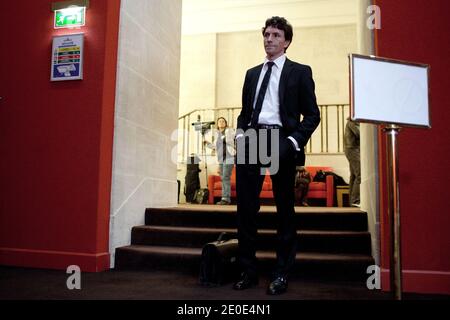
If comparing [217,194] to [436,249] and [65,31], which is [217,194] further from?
[436,249]

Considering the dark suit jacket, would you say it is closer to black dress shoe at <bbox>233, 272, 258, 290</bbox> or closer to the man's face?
the man's face

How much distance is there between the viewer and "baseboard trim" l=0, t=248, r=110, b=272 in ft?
9.90

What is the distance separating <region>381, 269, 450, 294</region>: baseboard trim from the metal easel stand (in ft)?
2.93

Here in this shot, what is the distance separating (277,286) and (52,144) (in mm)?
2094

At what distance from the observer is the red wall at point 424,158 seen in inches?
96.3

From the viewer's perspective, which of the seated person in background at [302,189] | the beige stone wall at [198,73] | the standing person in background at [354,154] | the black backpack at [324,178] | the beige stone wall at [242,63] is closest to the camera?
the standing person in background at [354,154]

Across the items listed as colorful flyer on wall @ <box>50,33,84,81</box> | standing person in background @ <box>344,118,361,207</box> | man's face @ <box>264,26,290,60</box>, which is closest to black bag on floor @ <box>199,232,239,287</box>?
man's face @ <box>264,26,290,60</box>

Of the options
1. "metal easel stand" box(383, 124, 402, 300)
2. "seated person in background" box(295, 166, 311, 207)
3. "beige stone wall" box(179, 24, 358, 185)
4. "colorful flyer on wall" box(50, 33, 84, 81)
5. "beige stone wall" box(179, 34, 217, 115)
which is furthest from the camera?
"beige stone wall" box(179, 34, 217, 115)

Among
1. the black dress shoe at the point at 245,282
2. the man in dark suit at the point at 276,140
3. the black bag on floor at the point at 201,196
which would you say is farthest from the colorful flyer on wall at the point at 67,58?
the black bag on floor at the point at 201,196

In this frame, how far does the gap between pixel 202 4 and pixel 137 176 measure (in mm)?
5921

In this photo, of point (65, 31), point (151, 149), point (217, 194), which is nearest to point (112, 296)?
point (151, 149)

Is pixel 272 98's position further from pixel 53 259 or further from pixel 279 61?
pixel 53 259

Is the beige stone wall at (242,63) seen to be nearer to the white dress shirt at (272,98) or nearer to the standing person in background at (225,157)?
the standing person in background at (225,157)

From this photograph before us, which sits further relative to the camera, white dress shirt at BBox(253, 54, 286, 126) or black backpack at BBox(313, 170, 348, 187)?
black backpack at BBox(313, 170, 348, 187)
